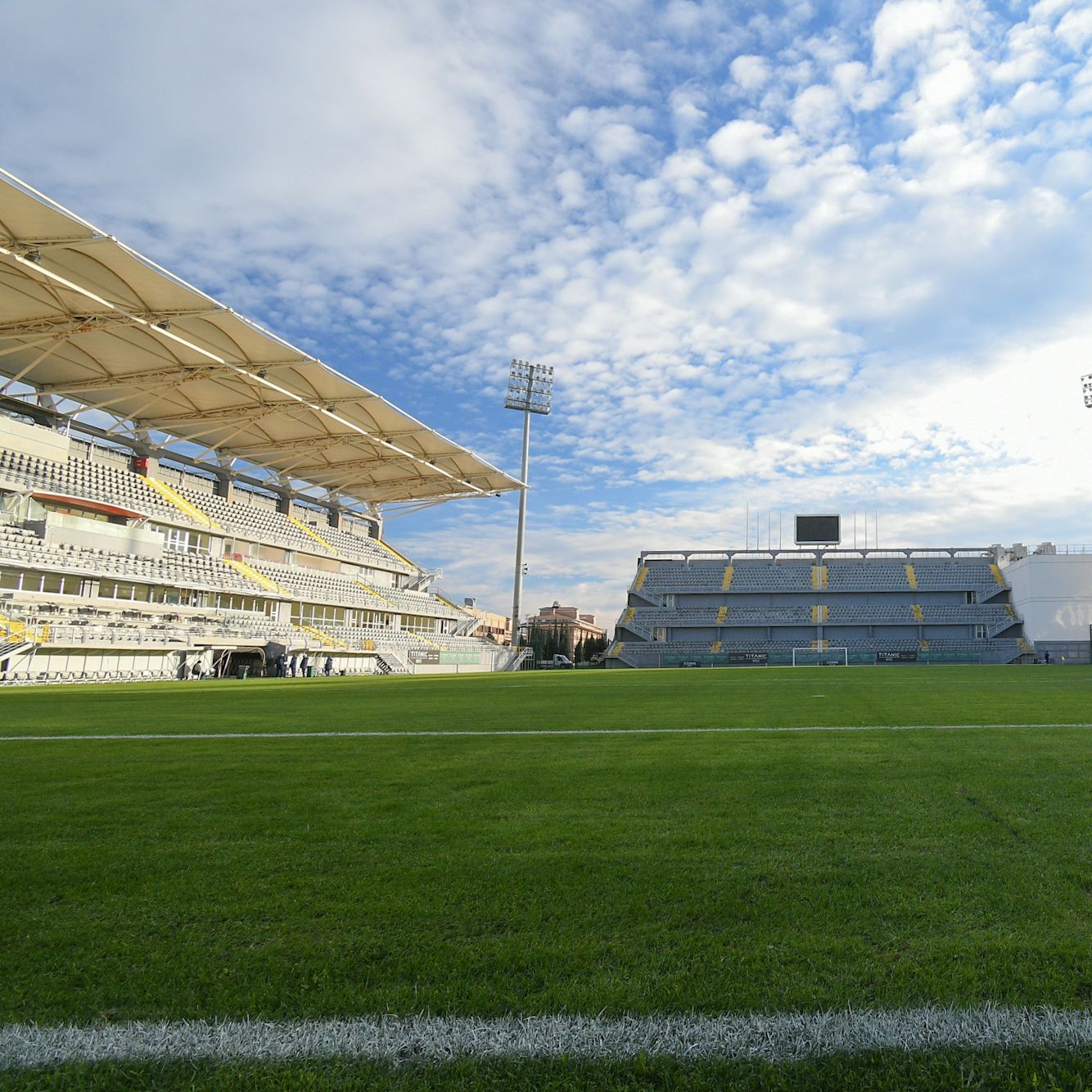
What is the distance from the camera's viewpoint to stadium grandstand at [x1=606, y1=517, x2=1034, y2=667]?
184 feet

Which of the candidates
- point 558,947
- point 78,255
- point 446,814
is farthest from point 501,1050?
point 78,255

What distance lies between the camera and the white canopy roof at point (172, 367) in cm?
2508

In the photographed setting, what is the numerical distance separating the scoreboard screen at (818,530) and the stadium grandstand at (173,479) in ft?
86.5

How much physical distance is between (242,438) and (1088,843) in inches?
1777

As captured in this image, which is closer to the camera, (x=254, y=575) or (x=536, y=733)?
(x=536, y=733)

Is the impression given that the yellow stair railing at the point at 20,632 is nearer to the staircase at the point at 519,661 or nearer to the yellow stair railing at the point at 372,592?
the yellow stair railing at the point at 372,592

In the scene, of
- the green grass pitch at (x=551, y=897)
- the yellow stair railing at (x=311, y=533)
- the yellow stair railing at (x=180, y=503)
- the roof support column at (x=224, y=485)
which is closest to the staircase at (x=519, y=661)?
the yellow stair railing at (x=311, y=533)

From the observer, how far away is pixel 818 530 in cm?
6241

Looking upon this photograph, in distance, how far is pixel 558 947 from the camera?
7.45 feet

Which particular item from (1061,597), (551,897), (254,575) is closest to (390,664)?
(254,575)

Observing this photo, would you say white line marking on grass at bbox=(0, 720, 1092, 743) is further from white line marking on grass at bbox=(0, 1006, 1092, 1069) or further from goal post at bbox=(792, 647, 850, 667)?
goal post at bbox=(792, 647, 850, 667)

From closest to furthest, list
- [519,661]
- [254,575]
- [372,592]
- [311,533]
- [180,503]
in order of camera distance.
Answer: [180,503] → [254,575] → [311,533] → [372,592] → [519,661]

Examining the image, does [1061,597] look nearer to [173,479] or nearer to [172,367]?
[172,367]

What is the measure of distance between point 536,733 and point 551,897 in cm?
542
